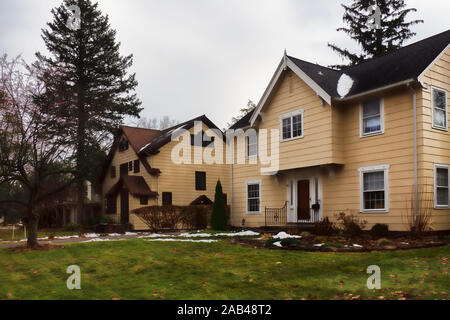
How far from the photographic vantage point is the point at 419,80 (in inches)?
576

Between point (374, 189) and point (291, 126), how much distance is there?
4982mm

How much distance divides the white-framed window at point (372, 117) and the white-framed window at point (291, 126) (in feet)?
9.10

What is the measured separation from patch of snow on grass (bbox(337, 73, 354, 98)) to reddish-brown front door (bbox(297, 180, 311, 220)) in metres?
4.46

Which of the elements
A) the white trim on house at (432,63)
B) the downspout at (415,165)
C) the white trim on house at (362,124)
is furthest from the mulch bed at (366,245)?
the white trim on house at (432,63)

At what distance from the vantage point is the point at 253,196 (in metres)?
22.6

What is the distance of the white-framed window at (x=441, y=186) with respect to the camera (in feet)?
49.0

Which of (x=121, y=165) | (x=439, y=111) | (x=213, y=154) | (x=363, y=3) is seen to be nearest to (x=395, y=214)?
(x=439, y=111)

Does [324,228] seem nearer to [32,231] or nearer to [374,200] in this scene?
[374,200]

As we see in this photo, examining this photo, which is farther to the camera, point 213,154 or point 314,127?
point 213,154

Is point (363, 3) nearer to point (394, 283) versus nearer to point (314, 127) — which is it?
point (314, 127)

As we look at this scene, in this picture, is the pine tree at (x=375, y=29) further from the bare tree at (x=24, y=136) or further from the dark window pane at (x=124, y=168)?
the bare tree at (x=24, y=136)

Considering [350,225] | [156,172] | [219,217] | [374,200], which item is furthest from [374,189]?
[156,172]

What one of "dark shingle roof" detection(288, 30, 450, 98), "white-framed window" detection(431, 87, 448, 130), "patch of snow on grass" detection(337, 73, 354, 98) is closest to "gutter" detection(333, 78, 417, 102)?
"dark shingle roof" detection(288, 30, 450, 98)

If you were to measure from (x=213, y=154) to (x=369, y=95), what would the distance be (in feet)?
57.6
